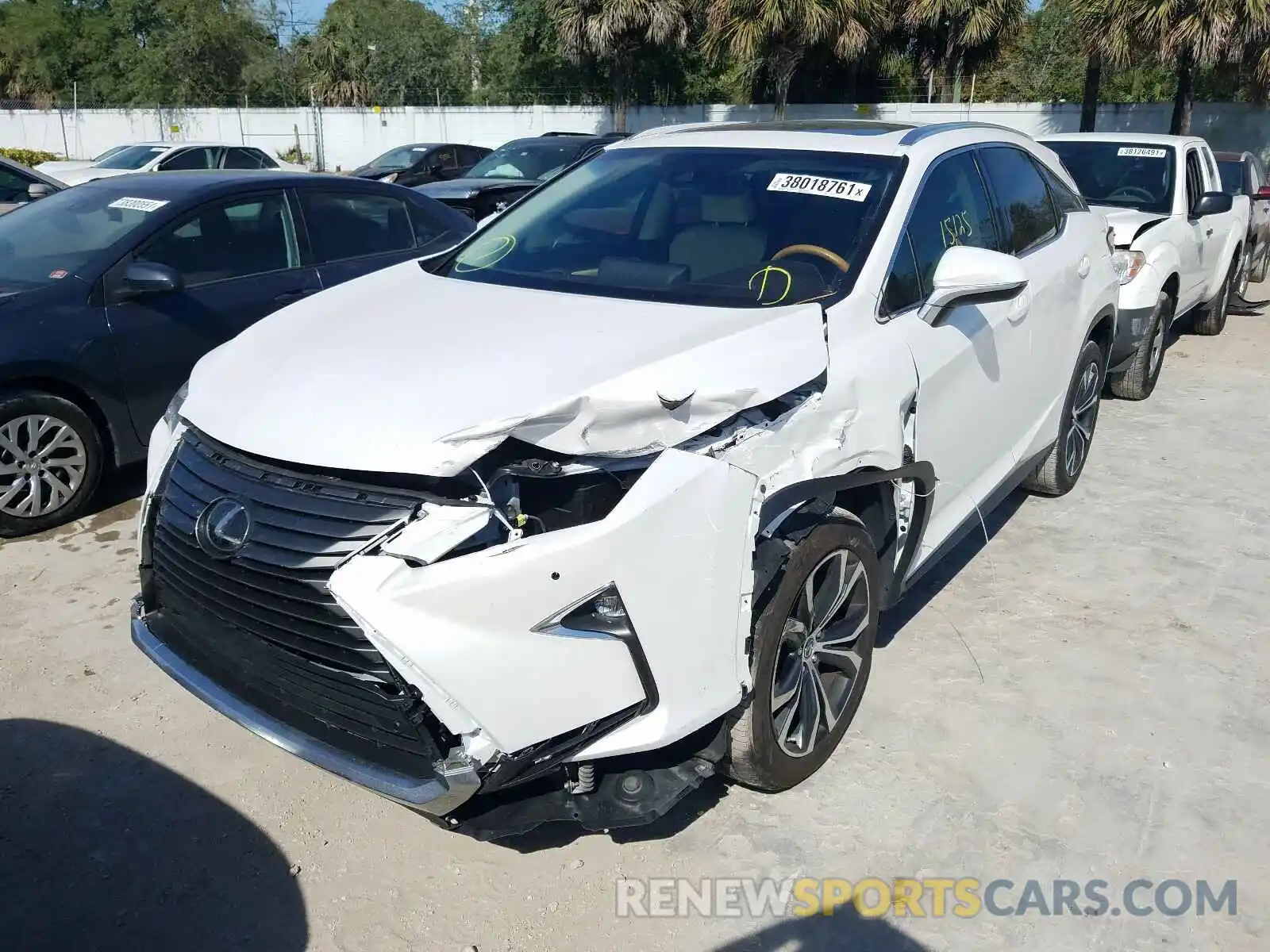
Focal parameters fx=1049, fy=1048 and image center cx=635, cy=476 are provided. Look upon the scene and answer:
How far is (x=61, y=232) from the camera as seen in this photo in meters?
5.48

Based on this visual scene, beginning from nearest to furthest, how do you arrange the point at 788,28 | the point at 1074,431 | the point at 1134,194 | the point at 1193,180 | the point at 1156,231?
1. the point at 1074,431
2. the point at 1156,231
3. the point at 1134,194
4. the point at 1193,180
5. the point at 788,28

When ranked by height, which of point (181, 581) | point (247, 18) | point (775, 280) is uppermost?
point (247, 18)

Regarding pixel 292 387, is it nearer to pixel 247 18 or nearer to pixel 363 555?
pixel 363 555

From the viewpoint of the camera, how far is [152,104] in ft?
142

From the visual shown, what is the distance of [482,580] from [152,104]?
47937mm

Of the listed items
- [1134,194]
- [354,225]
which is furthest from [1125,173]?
[354,225]

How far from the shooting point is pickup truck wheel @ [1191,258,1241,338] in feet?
31.2

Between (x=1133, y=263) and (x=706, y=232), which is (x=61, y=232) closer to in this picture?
(x=706, y=232)

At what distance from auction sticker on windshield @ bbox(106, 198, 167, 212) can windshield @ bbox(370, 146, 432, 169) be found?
14.1 metres

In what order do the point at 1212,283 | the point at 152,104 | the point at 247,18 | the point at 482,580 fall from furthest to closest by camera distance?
the point at 247,18 < the point at 152,104 < the point at 1212,283 < the point at 482,580

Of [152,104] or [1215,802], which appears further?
[152,104]

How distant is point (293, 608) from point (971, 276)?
2249mm

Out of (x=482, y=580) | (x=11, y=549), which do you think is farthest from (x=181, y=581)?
(x=11, y=549)

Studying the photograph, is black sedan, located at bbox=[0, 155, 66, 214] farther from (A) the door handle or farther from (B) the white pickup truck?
(B) the white pickup truck
